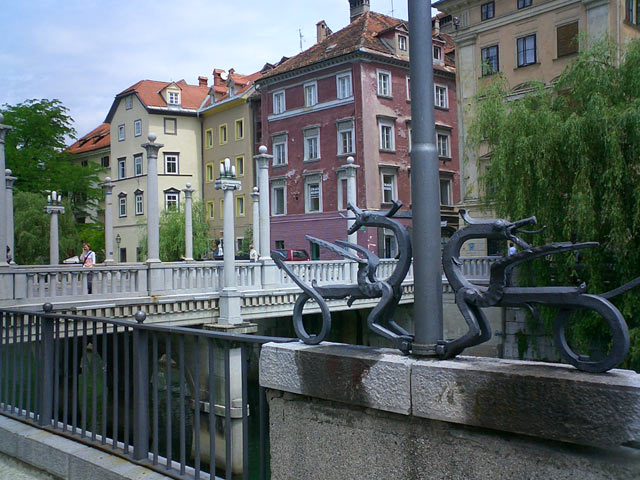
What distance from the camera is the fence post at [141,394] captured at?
418 centimetres

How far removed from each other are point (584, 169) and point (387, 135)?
24916 mm

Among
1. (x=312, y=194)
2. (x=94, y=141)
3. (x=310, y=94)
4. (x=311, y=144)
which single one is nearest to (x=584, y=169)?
(x=312, y=194)

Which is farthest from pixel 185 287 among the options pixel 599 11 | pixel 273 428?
pixel 599 11

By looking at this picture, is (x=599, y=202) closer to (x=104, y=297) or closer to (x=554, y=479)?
(x=104, y=297)

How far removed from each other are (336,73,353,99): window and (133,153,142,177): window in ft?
67.9

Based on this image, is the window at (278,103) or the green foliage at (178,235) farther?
the green foliage at (178,235)

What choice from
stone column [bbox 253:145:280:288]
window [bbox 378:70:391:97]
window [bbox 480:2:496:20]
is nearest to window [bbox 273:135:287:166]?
window [bbox 378:70:391:97]

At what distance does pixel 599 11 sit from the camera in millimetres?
25203

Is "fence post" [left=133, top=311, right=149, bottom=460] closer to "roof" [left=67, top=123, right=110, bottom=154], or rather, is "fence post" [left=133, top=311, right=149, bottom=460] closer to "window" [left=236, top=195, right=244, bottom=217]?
"window" [left=236, top=195, right=244, bottom=217]

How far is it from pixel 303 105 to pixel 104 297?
2977 centimetres

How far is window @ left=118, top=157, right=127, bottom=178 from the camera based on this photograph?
53844mm

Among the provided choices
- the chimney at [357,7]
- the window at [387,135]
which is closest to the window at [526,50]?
the window at [387,135]

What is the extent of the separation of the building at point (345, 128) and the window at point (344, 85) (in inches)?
2.4

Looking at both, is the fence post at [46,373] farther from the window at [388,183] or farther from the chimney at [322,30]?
the chimney at [322,30]
